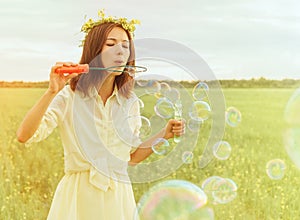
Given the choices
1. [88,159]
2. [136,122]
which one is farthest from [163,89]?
[88,159]

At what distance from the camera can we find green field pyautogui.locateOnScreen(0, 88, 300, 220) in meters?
3.25

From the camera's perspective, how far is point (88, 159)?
69.4 inches

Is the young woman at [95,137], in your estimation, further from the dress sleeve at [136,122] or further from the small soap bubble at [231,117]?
the small soap bubble at [231,117]

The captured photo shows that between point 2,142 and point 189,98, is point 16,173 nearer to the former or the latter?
point 2,142

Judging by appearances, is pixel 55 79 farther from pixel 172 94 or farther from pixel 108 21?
pixel 172 94

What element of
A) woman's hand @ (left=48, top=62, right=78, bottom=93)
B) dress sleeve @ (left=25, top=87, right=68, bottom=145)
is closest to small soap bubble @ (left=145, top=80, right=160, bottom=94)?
dress sleeve @ (left=25, top=87, right=68, bottom=145)

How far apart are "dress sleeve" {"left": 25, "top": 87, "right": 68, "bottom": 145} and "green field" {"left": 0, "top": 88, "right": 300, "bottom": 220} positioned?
59.6 inches

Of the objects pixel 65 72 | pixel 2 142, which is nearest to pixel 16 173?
pixel 2 142

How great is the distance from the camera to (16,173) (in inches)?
146

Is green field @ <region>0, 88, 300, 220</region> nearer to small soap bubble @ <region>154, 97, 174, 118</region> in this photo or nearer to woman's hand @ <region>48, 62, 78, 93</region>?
small soap bubble @ <region>154, 97, 174, 118</region>

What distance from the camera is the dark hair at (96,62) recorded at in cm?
183

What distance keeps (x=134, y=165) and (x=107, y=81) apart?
287 millimetres

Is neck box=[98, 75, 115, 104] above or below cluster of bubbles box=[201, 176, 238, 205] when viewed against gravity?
above

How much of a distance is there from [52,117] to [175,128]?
0.36m
